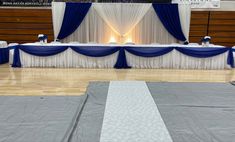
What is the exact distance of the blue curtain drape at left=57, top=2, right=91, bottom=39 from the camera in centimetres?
842

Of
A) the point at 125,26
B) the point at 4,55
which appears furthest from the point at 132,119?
the point at 4,55

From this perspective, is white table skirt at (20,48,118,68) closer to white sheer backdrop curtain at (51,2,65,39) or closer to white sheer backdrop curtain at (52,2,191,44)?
white sheer backdrop curtain at (52,2,191,44)

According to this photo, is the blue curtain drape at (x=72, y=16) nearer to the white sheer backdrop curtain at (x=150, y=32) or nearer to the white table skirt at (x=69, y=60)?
the white table skirt at (x=69, y=60)

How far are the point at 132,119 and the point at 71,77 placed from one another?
3232mm

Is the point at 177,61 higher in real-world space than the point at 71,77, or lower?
higher

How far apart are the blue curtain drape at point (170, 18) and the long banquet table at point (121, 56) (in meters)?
1.14

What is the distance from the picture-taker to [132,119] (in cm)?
343

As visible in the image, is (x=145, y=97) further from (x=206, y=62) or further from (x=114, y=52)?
(x=206, y=62)

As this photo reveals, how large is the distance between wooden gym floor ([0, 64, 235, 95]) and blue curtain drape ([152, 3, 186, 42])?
176 centimetres

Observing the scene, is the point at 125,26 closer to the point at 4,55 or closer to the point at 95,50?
the point at 95,50

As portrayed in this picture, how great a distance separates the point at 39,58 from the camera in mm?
7574

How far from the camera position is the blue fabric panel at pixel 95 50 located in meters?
7.43

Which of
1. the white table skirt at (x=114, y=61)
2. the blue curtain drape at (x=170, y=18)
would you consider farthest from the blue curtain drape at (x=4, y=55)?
the blue curtain drape at (x=170, y=18)

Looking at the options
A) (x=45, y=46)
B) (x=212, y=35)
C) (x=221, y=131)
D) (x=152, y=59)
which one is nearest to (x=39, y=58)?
(x=45, y=46)
